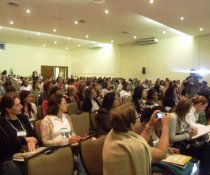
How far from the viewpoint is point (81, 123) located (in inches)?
148

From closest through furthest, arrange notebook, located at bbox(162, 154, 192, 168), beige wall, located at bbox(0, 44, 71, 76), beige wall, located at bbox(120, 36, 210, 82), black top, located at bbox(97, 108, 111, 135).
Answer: notebook, located at bbox(162, 154, 192, 168)
black top, located at bbox(97, 108, 111, 135)
beige wall, located at bbox(120, 36, 210, 82)
beige wall, located at bbox(0, 44, 71, 76)

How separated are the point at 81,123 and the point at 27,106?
1014 mm

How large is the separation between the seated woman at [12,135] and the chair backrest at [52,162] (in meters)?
0.46

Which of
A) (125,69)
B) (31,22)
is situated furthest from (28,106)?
(125,69)

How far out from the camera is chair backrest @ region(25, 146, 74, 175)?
177 cm

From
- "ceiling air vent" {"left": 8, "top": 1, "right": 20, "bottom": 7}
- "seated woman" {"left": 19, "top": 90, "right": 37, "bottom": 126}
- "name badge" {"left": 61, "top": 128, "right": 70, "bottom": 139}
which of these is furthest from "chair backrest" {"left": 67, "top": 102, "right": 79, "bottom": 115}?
"ceiling air vent" {"left": 8, "top": 1, "right": 20, "bottom": 7}

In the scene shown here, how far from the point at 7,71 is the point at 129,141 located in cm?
1926

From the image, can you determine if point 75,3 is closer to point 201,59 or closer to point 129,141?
point 129,141

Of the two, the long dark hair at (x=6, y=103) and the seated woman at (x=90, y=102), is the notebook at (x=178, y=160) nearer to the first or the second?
the long dark hair at (x=6, y=103)

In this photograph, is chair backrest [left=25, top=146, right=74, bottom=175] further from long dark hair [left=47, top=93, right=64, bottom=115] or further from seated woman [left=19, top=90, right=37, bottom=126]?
seated woman [left=19, top=90, right=37, bottom=126]

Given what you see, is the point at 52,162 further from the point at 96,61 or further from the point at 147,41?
the point at 96,61

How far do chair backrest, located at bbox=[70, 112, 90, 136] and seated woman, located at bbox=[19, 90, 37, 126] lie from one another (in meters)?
0.75

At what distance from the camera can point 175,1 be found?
7.24 m

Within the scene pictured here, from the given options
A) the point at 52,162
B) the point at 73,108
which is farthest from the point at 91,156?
the point at 73,108
